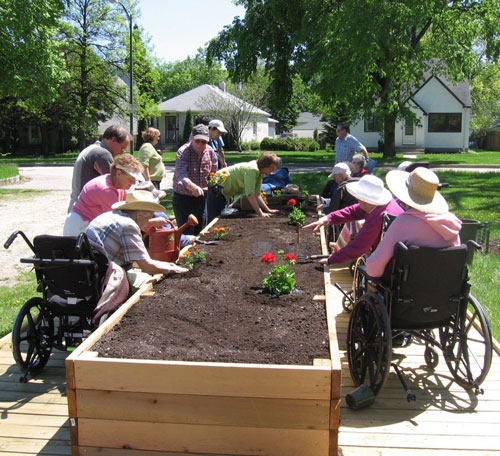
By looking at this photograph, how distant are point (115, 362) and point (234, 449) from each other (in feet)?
2.43

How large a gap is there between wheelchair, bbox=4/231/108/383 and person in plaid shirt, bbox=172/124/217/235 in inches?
112

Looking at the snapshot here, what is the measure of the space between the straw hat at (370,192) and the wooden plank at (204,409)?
1.95 metres

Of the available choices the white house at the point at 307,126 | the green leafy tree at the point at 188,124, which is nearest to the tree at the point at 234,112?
the green leafy tree at the point at 188,124

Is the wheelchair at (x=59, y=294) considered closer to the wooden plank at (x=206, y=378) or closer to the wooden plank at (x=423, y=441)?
the wooden plank at (x=206, y=378)

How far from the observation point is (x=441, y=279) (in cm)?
340

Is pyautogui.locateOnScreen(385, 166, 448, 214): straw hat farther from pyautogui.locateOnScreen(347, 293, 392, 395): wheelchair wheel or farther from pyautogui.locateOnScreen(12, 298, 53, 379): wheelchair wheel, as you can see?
pyautogui.locateOnScreen(12, 298, 53, 379): wheelchair wheel

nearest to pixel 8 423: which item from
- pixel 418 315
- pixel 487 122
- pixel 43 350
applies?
pixel 43 350

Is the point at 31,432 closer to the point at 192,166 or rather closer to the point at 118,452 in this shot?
the point at 118,452

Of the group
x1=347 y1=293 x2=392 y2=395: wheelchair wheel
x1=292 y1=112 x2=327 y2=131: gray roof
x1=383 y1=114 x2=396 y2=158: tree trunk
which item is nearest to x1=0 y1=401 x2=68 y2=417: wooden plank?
x1=347 y1=293 x2=392 y2=395: wheelchair wheel

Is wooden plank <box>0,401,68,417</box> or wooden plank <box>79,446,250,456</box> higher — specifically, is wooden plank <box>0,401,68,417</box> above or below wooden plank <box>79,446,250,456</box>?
below

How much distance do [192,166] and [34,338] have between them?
3.59 meters

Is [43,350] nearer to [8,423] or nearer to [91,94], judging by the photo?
[8,423]

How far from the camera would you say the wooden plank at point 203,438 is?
2697mm

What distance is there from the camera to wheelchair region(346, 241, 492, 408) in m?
3.34
